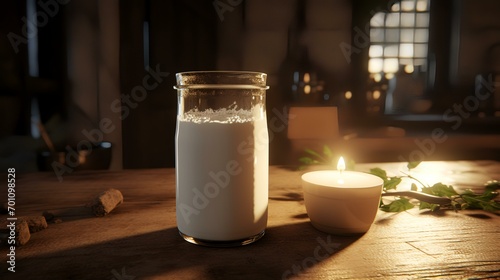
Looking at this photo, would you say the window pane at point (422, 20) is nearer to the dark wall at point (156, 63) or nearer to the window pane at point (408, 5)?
the window pane at point (408, 5)

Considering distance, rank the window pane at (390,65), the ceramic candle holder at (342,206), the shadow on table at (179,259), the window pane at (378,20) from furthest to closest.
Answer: the window pane at (390,65) < the window pane at (378,20) < the ceramic candle holder at (342,206) < the shadow on table at (179,259)

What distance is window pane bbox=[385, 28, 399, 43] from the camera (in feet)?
13.8

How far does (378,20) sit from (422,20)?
496 mm

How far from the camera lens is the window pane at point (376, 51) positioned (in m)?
4.12

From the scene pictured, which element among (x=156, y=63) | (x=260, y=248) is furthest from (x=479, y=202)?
(x=156, y=63)

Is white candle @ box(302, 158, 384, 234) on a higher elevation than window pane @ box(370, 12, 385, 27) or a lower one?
lower

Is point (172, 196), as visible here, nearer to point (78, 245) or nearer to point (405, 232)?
point (78, 245)

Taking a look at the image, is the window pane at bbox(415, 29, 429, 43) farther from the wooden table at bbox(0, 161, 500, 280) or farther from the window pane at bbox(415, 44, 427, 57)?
the wooden table at bbox(0, 161, 500, 280)

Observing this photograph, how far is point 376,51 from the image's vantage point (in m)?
4.13

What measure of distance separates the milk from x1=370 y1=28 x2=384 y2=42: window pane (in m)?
3.78

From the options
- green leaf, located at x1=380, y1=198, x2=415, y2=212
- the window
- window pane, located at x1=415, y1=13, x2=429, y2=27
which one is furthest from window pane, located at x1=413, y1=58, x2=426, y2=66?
green leaf, located at x1=380, y1=198, x2=415, y2=212

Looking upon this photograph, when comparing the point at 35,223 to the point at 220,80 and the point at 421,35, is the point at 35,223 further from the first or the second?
the point at 421,35

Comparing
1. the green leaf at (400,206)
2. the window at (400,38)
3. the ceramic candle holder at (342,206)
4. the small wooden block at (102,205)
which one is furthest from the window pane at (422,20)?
the small wooden block at (102,205)

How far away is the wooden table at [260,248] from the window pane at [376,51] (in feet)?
11.8
